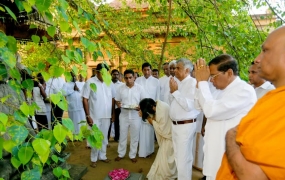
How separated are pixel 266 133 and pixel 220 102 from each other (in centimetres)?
137

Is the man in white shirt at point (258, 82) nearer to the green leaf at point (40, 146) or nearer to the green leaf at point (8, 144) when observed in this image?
the green leaf at point (40, 146)

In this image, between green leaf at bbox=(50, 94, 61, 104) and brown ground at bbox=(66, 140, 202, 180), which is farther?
brown ground at bbox=(66, 140, 202, 180)

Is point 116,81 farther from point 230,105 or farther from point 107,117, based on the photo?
point 230,105

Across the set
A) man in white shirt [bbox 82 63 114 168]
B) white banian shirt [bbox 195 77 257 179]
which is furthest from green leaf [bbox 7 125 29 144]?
man in white shirt [bbox 82 63 114 168]

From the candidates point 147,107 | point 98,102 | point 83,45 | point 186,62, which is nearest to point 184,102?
point 186,62

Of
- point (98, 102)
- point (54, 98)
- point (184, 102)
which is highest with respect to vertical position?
point (54, 98)

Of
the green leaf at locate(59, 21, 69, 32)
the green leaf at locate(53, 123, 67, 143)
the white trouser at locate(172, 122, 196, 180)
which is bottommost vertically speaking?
the white trouser at locate(172, 122, 196, 180)

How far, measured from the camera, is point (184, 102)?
3.15 meters

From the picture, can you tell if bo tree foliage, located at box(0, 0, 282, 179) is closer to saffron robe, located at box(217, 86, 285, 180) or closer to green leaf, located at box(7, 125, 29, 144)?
green leaf, located at box(7, 125, 29, 144)

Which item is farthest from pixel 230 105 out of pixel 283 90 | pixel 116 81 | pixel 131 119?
pixel 116 81

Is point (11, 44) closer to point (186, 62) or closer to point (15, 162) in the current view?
point (15, 162)

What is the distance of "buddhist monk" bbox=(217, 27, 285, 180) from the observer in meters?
0.89

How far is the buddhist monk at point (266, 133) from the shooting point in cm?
89

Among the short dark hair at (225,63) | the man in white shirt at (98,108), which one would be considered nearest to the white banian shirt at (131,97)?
the man in white shirt at (98,108)
